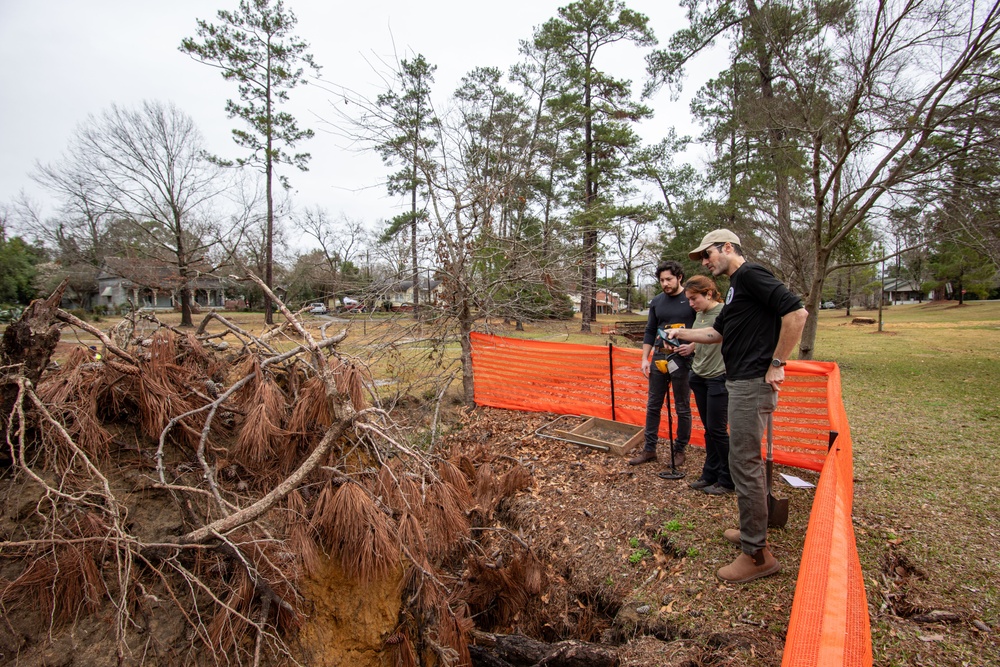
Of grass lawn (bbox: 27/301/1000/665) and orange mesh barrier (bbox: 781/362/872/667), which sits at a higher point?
orange mesh barrier (bbox: 781/362/872/667)

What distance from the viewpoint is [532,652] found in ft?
8.52

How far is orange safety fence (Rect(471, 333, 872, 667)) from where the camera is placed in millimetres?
1206

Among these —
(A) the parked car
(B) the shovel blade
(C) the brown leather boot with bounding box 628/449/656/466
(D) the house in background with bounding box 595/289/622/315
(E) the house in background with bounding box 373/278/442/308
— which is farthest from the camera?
(D) the house in background with bounding box 595/289/622/315

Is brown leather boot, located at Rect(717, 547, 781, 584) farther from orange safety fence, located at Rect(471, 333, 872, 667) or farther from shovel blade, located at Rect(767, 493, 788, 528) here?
orange safety fence, located at Rect(471, 333, 872, 667)

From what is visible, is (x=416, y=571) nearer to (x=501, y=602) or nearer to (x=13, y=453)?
(x=501, y=602)

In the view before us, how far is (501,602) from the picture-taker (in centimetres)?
312

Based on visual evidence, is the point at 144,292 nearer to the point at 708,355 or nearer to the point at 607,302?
the point at 708,355

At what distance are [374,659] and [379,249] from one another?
4576mm

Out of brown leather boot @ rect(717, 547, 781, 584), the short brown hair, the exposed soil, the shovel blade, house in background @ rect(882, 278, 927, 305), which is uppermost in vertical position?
house in background @ rect(882, 278, 927, 305)

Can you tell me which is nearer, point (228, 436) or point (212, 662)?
point (212, 662)

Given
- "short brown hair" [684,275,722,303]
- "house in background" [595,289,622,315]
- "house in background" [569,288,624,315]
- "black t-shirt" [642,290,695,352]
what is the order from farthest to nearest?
"house in background" [595,289,622,315] → "house in background" [569,288,624,315] → "black t-shirt" [642,290,695,352] → "short brown hair" [684,275,722,303]

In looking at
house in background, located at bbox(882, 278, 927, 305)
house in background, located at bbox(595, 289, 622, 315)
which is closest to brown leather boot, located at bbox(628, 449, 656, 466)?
house in background, located at bbox(595, 289, 622, 315)

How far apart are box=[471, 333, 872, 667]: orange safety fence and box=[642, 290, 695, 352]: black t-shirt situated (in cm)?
74

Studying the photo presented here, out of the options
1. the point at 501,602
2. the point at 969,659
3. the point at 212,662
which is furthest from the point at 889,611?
the point at 212,662
